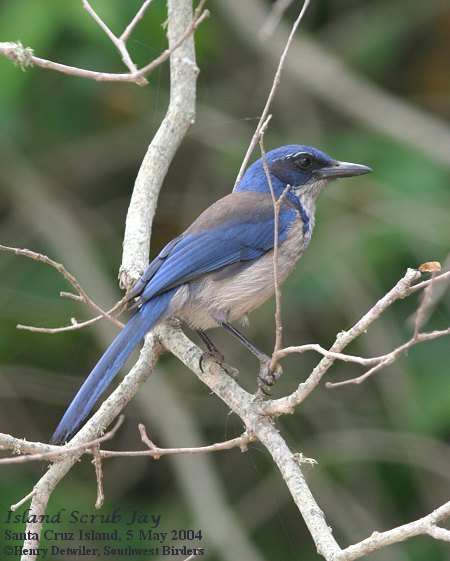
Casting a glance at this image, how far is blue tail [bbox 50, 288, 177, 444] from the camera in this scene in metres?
3.45

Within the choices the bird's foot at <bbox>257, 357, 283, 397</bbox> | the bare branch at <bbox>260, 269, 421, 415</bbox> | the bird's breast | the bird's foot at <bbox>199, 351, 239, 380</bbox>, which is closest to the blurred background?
the bird's breast

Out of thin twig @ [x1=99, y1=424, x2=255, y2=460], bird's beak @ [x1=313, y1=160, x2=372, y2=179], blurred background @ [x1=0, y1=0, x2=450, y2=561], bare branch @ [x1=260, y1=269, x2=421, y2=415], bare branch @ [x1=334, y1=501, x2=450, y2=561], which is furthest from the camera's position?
blurred background @ [x1=0, y1=0, x2=450, y2=561]

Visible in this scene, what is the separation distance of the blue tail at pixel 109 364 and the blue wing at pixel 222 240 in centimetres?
10

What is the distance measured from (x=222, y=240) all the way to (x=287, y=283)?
132cm

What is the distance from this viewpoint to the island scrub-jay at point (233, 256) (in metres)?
3.99

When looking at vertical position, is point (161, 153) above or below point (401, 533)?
above

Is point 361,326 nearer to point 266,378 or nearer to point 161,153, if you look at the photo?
point 266,378

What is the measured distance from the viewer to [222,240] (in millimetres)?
4402

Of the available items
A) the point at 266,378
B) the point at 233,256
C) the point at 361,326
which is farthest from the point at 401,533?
the point at 233,256

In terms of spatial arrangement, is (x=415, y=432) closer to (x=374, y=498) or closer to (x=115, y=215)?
(x=374, y=498)

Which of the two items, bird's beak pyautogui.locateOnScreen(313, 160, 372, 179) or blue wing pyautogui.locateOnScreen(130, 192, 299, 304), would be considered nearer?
blue wing pyautogui.locateOnScreen(130, 192, 299, 304)

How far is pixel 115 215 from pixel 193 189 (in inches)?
22.6

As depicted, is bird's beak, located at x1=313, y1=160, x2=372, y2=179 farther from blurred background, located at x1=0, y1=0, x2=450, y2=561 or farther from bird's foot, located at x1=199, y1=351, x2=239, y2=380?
bird's foot, located at x1=199, y1=351, x2=239, y2=380

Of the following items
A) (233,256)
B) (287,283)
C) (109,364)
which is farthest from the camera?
(287,283)
